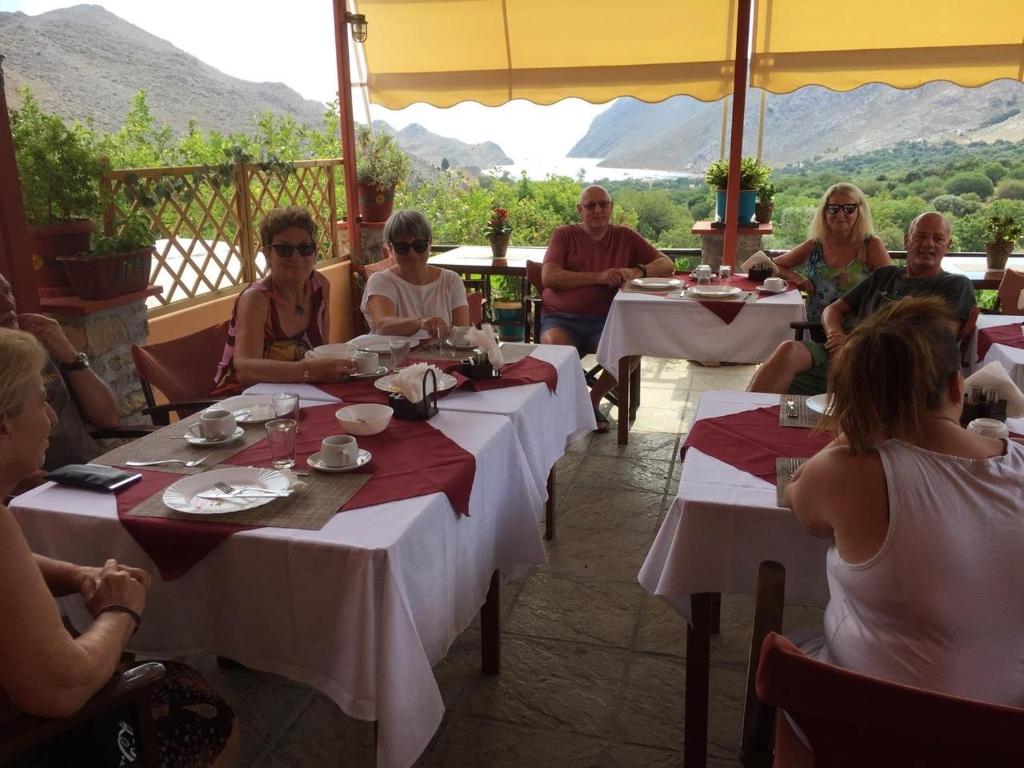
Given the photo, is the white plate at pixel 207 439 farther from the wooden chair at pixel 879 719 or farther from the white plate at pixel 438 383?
the wooden chair at pixel 879 719

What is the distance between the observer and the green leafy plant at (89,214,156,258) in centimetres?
349

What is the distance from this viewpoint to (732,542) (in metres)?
1.65

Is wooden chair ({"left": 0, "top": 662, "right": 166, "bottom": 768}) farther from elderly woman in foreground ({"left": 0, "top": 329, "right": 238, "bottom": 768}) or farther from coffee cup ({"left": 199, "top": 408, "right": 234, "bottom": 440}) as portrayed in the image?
coffee cup ({"left": 199, "top": 408, "right": 234, "bottom": 440})

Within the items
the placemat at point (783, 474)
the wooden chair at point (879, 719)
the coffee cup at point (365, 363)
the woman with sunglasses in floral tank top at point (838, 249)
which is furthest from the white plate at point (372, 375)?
the woman with sunglasses in floral tank top at point (838, 249)

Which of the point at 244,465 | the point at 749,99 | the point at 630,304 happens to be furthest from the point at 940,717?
the point at 749,99

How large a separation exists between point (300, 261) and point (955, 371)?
2072mm

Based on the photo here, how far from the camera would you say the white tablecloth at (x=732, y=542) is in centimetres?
162

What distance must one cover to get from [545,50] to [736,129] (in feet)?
4.96

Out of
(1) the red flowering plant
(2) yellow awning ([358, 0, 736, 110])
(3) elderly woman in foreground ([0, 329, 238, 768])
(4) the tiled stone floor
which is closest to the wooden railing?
(2) yellow awning ([358, 0, 736, 110])

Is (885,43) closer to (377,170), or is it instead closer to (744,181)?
(744,181)

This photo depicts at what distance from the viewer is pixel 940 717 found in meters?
0.90

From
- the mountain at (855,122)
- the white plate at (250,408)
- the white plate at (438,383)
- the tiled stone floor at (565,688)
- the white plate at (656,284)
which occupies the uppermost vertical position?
the mountain at (855,122)

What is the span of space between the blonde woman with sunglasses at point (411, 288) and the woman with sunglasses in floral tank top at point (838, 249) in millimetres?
1814

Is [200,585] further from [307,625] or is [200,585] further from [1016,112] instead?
[1016,112]
